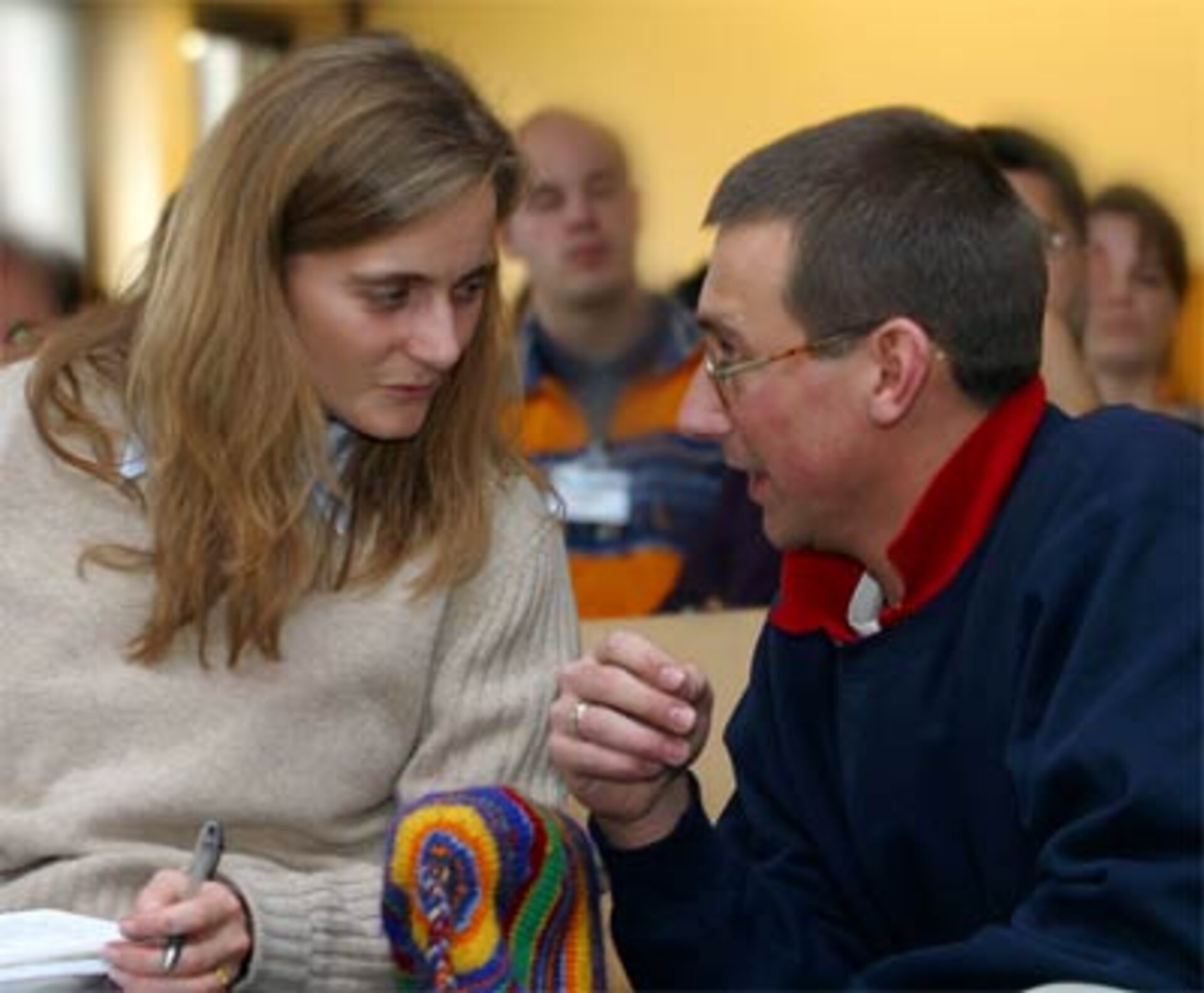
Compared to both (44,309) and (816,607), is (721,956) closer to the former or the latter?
(816,607)

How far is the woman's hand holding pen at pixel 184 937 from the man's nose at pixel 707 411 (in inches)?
20.5

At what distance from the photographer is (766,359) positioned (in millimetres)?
1785

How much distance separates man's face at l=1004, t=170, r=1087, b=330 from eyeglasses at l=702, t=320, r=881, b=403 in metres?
1.25

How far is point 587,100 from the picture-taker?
12.6 feet

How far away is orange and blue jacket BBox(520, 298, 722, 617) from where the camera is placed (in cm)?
346

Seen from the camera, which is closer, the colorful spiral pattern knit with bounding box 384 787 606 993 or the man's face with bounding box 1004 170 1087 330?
the colorful spiral pattern knit with bounding box 384 787 606 993

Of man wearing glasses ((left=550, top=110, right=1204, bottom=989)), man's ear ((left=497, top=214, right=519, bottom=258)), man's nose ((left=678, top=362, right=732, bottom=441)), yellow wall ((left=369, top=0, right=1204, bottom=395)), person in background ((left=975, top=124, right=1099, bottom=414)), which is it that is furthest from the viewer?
man's ear ((left=497, top=214, right=519, bottom=258))

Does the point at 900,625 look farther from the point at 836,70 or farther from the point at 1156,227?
the point at 1156,227

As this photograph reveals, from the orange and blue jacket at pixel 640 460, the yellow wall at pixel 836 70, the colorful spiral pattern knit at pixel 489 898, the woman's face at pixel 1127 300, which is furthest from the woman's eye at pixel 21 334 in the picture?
the woman's face at pixel 1127 300

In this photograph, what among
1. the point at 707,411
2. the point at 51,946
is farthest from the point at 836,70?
the point at 51,946

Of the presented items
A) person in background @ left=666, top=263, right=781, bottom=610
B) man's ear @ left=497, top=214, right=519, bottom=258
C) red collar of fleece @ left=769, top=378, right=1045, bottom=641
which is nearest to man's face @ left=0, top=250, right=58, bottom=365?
man's ear @ left=497, top=214, right=519, bottom=258

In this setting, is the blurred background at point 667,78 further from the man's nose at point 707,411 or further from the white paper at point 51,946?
the white paper at point 51,946

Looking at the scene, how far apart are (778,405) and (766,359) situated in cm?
4

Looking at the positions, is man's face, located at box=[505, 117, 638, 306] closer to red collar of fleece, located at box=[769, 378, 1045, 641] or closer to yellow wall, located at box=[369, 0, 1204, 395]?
yellow wall, located at box=[369, 0, 1204, 395]
